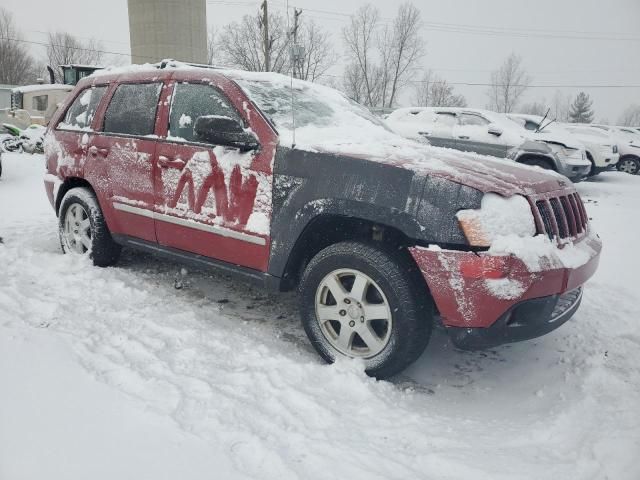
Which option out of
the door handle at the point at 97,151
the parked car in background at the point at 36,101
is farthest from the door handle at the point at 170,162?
the parked car in background at the point at 36,101

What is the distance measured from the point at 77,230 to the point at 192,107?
183cm

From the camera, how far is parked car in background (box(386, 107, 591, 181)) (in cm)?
936

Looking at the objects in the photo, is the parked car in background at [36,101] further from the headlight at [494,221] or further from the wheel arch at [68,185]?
the headlight at [494,221]

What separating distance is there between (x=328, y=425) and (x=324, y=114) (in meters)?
2.23

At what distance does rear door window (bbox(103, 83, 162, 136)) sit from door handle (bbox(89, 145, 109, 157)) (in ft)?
0.54

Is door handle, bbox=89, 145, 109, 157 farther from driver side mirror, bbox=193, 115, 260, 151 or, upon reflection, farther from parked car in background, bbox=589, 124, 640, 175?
parked car in background, bbox=589, 124, 640, 175

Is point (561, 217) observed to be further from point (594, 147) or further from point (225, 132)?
point (594, 147)

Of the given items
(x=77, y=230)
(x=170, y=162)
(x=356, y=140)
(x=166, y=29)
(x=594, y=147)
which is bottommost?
(x=77, y=230)

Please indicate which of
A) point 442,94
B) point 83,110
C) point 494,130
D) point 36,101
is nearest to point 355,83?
point 442,94

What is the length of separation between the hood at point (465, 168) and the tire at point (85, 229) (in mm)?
2361

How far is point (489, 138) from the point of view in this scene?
371 inches

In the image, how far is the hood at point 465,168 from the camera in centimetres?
245

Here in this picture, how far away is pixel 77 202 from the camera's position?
4285 millimetres

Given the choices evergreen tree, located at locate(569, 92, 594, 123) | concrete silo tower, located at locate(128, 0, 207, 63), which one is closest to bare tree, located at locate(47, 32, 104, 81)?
concrete silo tower, located at locate(128, 0, 207, 63)
